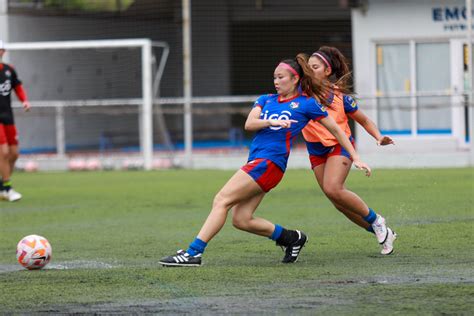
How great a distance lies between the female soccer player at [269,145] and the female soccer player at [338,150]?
503mm

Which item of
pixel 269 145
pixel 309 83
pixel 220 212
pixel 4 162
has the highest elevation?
pixel 309 83

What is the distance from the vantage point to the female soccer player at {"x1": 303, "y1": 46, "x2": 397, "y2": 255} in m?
8.70

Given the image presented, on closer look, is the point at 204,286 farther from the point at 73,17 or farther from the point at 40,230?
the point at 73,17

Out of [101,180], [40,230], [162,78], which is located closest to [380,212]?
[40,230]

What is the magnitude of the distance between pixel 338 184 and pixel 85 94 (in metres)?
20.5

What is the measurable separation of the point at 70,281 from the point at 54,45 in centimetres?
1715

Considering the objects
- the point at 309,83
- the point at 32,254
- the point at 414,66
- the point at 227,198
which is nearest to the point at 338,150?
the point at 309,83

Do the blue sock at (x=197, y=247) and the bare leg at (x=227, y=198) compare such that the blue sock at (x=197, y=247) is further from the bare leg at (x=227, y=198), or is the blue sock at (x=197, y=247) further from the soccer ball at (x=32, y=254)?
the soccer ball at (x=32, y=254)

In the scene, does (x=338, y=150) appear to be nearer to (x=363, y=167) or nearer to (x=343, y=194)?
(x=343, y=194)

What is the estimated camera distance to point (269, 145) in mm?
8086

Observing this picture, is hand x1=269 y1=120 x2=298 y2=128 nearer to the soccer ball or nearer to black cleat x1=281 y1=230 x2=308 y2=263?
black cleat x1=281 y1=230 x2=308 y2=263

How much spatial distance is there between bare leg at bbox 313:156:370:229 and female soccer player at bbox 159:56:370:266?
1.78ft

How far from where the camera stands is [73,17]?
2886 cm

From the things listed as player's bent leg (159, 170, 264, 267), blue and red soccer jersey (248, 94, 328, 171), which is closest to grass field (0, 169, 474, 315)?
player's bent leg (159, 170, 264, 267)
